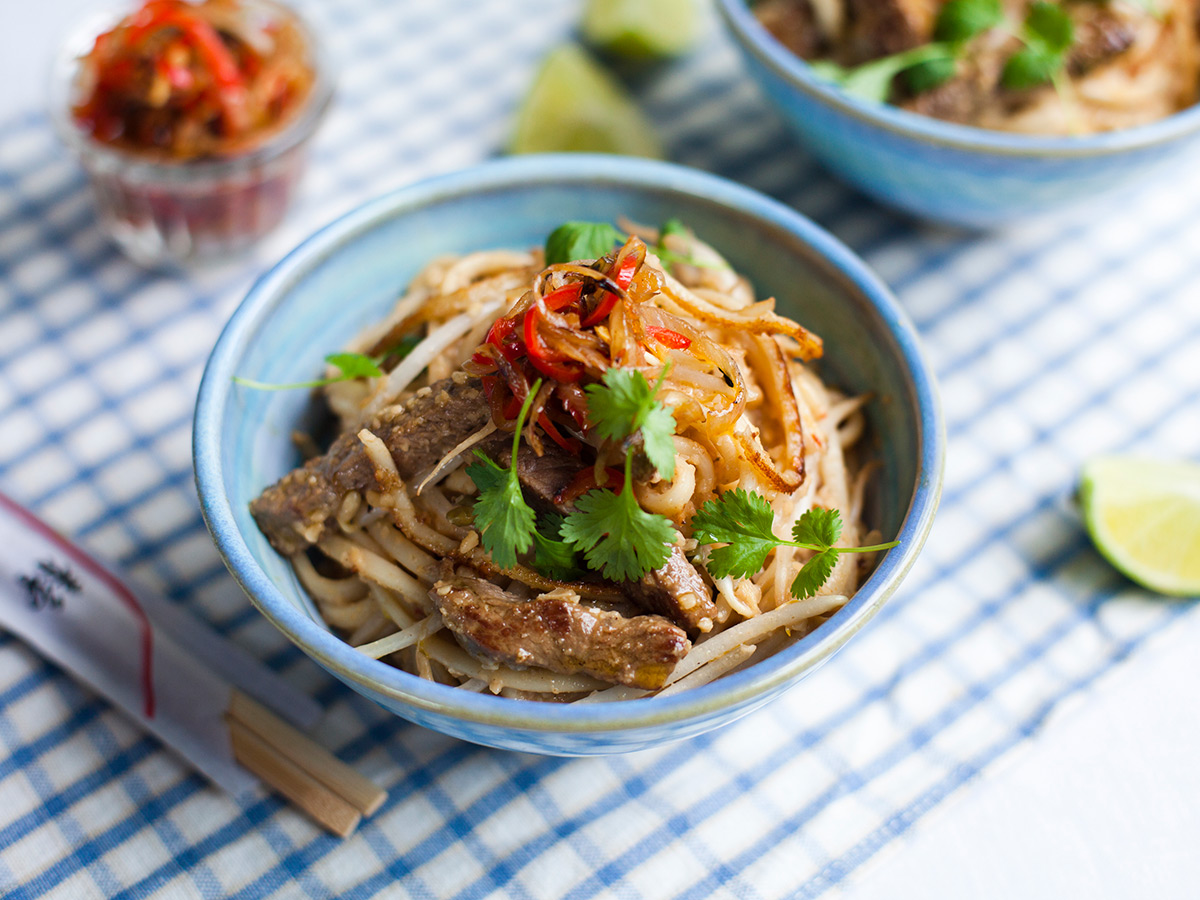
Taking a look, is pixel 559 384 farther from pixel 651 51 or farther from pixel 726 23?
pixel 651 51

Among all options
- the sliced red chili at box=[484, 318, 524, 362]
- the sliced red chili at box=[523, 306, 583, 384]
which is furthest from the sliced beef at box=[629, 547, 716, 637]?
the sliced red chili at box=[484, 318, 524, 362]

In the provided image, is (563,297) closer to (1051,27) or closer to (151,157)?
(151,157)

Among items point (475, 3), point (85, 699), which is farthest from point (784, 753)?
point (475, 3)

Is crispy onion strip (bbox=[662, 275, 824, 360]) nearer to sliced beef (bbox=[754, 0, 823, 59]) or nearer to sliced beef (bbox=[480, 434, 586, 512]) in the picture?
sliced beef (bbox=[480, 434, 586, 512])

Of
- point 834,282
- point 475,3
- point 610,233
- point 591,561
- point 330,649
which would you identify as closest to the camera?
point 330,649

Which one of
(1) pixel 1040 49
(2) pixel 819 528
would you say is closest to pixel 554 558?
(2) pixel 819 528
